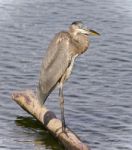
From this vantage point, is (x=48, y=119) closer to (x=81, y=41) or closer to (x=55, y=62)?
(x=55, y=62)

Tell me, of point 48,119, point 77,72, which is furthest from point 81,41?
point 77,72

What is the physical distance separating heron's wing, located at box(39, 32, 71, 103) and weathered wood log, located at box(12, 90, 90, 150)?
68 cm

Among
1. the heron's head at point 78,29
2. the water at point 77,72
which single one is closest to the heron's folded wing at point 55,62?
the heron's head at point 78,29

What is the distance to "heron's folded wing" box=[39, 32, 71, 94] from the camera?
12.6m

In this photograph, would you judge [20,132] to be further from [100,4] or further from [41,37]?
[100,4]

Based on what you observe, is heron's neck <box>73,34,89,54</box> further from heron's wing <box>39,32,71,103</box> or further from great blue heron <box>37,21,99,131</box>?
heron's wing <box>39,32,71,103</box>

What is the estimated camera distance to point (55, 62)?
12.7m

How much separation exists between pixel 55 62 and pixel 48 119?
3.35 feet

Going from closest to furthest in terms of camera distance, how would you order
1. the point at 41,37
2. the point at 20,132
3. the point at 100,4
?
the point at 20,132 < the point at 41,37 < the point at 100,4

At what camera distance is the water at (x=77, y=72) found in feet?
A: 44.1

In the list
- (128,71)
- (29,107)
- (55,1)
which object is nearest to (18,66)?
(128,71)

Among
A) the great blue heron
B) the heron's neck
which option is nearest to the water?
the great blue heron

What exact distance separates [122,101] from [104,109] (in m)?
0.64

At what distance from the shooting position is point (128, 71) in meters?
17.2
